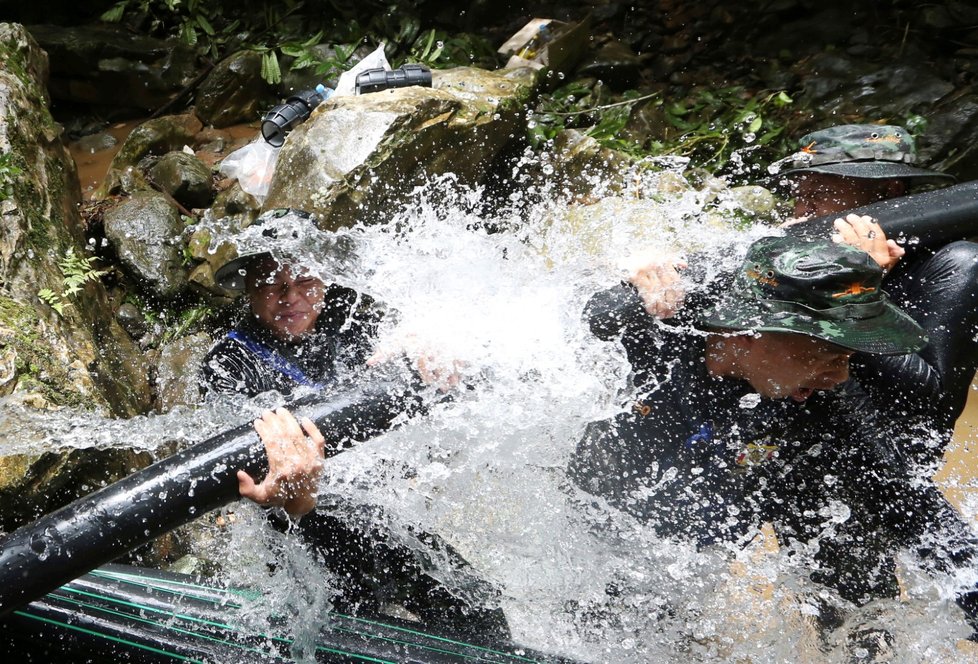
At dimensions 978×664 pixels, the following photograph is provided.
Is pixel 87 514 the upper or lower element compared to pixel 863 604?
upper

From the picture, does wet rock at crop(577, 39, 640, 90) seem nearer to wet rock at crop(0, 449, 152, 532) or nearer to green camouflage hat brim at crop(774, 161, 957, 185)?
green camouflage hat brim at crop(774, 161, 957, 185)

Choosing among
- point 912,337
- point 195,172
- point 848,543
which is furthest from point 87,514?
point 195,172

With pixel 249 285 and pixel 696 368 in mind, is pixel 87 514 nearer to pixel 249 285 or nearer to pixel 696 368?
pixel 249 285

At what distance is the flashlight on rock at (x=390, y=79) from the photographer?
4465 mm

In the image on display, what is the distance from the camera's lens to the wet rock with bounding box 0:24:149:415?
2.68 m

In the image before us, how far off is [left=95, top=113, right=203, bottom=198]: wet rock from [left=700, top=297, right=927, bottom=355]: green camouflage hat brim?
14.8 ft

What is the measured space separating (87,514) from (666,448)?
1605 mm

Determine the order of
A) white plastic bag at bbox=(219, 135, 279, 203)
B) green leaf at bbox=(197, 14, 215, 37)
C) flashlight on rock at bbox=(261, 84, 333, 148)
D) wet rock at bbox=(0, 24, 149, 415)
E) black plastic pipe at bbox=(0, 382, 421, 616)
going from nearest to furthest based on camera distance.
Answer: black plastic pipe at bbox=(0, 382, 421, 616)
wet rock at bbox=(0, 24, 149, 415)
flashlight on rock at bbox=(261, 84, 333, 148)
white plastic bag at bbox=(219, 135, 279, 203)
green leaf at bbox=(197, 14, 215, 37)

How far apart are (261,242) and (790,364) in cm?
187

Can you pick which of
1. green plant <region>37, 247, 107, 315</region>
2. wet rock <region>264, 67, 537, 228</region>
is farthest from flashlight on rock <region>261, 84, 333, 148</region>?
green plant <region>37, 247, 107, 315</region>

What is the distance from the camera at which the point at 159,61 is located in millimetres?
6242

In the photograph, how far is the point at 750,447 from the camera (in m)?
2.25

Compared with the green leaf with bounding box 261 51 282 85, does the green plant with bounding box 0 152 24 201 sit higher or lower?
higher

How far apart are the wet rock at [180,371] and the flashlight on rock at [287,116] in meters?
1.37
